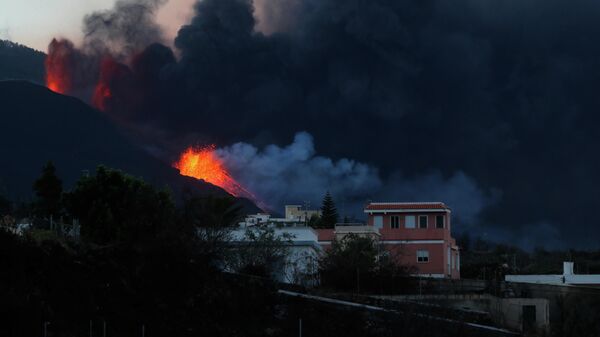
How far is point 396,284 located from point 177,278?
14309 mm

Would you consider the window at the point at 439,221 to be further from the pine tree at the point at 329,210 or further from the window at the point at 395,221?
the pine tree at the point at 329,210

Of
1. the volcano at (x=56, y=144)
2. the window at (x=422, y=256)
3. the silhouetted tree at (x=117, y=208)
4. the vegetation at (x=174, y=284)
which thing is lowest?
the vegetation at (x=174, y=284)

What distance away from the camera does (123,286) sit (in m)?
36.0

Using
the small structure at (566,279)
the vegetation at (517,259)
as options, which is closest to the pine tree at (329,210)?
the vegetation at (517,259)

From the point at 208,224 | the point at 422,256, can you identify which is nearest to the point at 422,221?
the point at 422,256

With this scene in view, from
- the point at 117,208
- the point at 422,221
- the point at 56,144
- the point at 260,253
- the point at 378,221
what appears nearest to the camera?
the point at 260,253

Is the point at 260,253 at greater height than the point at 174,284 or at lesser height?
greater

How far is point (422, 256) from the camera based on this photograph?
70.1 meters

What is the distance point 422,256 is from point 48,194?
26.8m

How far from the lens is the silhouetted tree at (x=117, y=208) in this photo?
41.5 meters

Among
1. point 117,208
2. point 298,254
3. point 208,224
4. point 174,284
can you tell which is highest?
point 117,208

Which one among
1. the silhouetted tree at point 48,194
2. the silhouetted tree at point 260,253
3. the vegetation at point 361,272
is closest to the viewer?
the silhouetted tree at point 260,253

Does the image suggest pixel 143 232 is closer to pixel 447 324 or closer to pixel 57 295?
pixel 57 295

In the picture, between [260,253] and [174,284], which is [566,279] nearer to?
[260,253]
